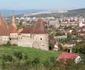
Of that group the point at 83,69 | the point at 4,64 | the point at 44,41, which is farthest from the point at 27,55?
the point at 83,69

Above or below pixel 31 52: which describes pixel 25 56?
above

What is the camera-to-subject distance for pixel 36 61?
3275cm

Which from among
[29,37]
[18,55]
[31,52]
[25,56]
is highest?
[29,37]

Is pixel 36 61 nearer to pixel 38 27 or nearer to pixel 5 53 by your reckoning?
pixel 5 53

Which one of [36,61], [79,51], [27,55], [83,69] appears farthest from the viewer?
[79,51]

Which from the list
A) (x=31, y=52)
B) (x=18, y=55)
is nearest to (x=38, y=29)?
(x=31, y=52)

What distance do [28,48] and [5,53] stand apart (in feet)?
9.83

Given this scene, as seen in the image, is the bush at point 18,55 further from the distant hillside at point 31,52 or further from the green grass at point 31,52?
the distant hillside at point 31,52

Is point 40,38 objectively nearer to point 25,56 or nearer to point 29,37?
point 29,37

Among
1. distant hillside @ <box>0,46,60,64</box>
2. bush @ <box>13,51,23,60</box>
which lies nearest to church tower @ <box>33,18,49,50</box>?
distant hillside @ <box>0,46,60,64</box>

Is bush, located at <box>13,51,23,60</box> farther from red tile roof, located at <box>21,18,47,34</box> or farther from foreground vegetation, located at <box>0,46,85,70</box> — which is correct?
red tile roof, located at <box>21,18,47,34</box>

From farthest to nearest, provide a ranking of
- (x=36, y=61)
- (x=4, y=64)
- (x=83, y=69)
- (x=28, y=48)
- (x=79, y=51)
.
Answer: (x=79, y=51)
(x=28, y=48)
(x=36, y=61)
(x=4, y=64)
(x=83, y=69)

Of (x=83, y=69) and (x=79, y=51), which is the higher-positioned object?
(x=83, y=69)

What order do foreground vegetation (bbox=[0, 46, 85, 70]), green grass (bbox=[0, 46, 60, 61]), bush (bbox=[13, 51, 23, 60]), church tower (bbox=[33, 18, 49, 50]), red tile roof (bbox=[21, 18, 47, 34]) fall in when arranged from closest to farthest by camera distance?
foreground vegetation (bbox=[0, 46, 85, 70]), bush (bbox=[13, 51, 23, 60]), green grass (bbox=[0, 46, 60, 61]), church tower (bbox=[33, 18, 49, 50]), red tile roof (bbox=[21, 18, 47, 34])
